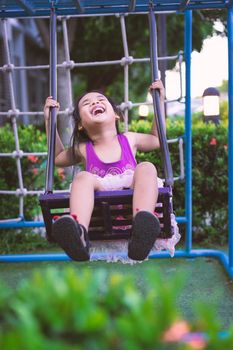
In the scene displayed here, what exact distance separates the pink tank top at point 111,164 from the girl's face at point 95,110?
4.9 inches

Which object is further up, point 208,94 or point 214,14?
point 214,14

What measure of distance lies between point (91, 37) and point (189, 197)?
673 cm

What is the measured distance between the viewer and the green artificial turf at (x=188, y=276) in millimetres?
3015

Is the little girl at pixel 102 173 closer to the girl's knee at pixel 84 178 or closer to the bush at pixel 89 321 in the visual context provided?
the girl's knee at pixel 84 178

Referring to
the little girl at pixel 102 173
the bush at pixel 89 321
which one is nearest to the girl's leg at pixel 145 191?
the little girl at pixel 102 173

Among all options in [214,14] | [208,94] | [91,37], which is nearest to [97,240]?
[214,14]

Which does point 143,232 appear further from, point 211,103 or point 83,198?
point 211,103

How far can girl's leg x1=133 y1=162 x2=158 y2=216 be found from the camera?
2100mm

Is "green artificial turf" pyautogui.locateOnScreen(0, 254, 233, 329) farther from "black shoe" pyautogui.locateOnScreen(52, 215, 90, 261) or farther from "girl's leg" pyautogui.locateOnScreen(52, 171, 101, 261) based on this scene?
"black shoe" pyautogui.locateOnScreen(52, 215, 90, 261)

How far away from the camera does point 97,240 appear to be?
2.25 m

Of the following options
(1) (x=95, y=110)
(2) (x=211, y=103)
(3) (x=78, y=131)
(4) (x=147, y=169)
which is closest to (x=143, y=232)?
(4) (x=147, y=169)

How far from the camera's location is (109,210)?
218 centimetres

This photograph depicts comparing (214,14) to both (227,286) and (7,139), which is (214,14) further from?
(227,286)

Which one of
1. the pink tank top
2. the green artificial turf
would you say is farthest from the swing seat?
the green artificial turf
